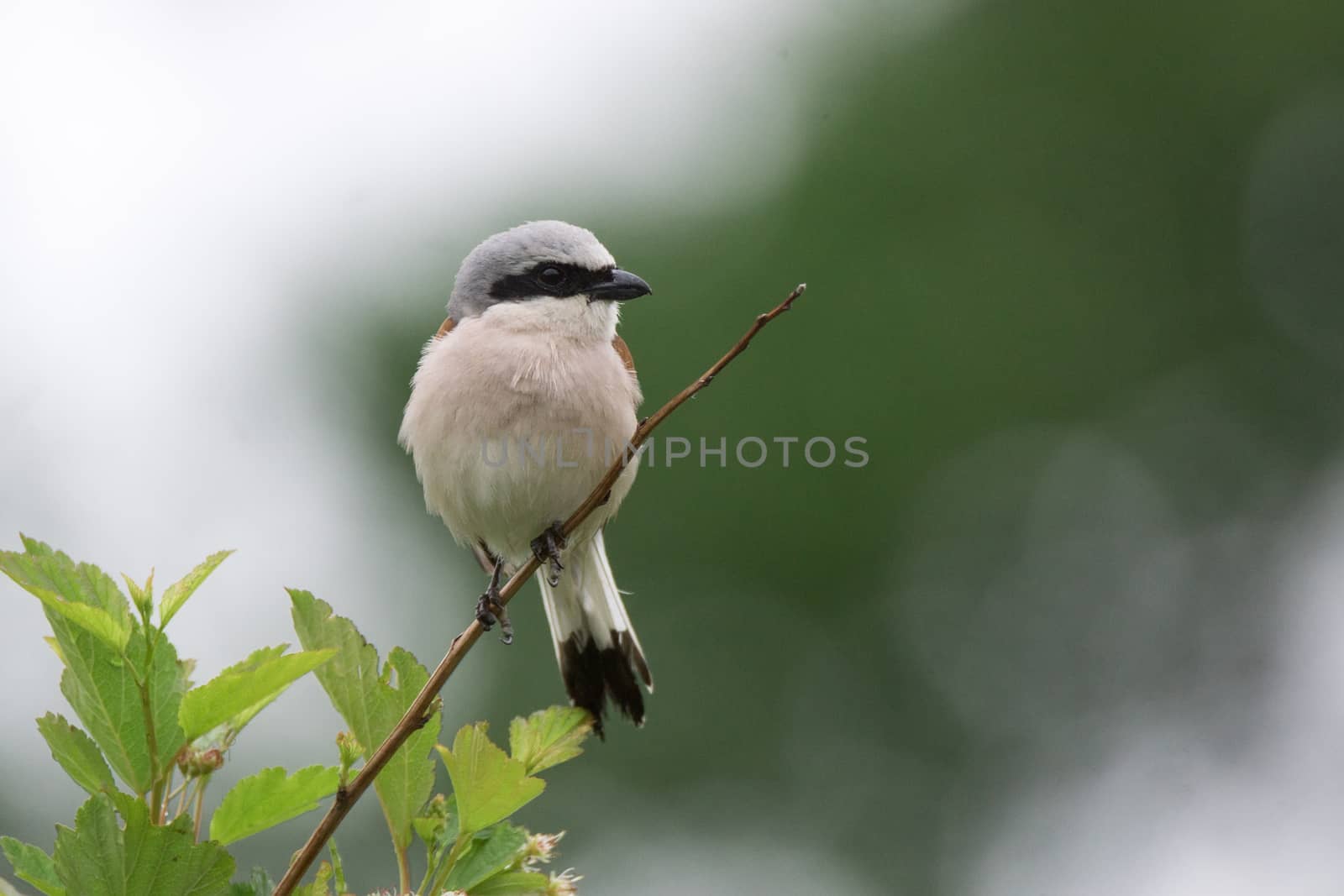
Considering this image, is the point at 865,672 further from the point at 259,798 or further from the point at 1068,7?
the point at 259,798

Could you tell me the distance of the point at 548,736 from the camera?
191cm

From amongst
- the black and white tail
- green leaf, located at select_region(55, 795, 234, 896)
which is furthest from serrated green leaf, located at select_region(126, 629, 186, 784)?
the black and white tail

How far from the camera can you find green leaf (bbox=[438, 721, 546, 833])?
175cm

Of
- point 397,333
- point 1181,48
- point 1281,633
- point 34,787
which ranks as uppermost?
point 1181,48

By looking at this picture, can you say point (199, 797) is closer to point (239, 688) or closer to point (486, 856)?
point (239, 688)

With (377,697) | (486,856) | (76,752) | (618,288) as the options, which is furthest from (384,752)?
(618,288)

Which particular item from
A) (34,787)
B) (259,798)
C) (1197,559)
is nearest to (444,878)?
(259,798)

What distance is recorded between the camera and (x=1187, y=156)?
13.2 m

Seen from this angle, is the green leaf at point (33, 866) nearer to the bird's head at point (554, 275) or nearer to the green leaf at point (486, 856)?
the green leaf at point (486, 856)

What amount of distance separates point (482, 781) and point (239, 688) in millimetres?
382

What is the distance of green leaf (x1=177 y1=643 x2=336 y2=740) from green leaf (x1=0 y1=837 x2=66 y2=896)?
205 mm

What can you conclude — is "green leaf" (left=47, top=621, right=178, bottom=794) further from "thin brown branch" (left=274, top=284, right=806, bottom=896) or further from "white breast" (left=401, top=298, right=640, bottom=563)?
"white breast" (left=401, top=298, right=640, bottom=563)

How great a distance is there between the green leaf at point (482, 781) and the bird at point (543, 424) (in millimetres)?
1796

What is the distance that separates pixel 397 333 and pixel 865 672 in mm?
4829
